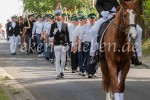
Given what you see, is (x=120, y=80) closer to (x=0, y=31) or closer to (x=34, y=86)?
(x=34, y=86)

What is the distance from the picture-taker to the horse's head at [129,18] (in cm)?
981

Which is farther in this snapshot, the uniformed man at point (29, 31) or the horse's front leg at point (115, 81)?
the uniformed man at point (29, 31)

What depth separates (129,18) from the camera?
9984 mm

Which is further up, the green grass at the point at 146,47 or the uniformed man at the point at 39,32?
the uniformed man at the point at 39,32

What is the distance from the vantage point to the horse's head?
981 centimetres

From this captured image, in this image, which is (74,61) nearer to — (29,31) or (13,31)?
(13,31)

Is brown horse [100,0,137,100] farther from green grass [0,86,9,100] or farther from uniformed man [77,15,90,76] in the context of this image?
uniformed man [77,15,90,76]

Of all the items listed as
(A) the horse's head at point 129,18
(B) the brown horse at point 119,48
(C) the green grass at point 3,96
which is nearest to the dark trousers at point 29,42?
(C) the green grass at point 3,96

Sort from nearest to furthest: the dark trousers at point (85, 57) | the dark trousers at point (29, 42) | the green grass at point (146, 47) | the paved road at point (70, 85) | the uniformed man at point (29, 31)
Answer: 1. the paved road at point (70, 85)
2. the dark trousers at point (85, 57)
3. the green grass at point (146, 47)
4. the uniformed man at point (29, 31)
5. the dark trousers at point (29, 42)

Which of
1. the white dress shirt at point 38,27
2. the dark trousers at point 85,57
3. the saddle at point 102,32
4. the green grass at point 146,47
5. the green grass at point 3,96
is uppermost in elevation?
the saddle at point 102,32

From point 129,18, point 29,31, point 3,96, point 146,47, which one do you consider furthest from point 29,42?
point 129,18

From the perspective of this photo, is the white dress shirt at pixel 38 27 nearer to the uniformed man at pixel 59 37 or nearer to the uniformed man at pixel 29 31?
the uniformed man at pixel 29 31

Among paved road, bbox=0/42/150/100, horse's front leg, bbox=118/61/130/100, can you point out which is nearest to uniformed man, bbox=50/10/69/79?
paved road, bbox=0/42/150/100

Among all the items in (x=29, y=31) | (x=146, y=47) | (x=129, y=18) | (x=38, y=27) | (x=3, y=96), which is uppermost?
(x=129, y=18)
